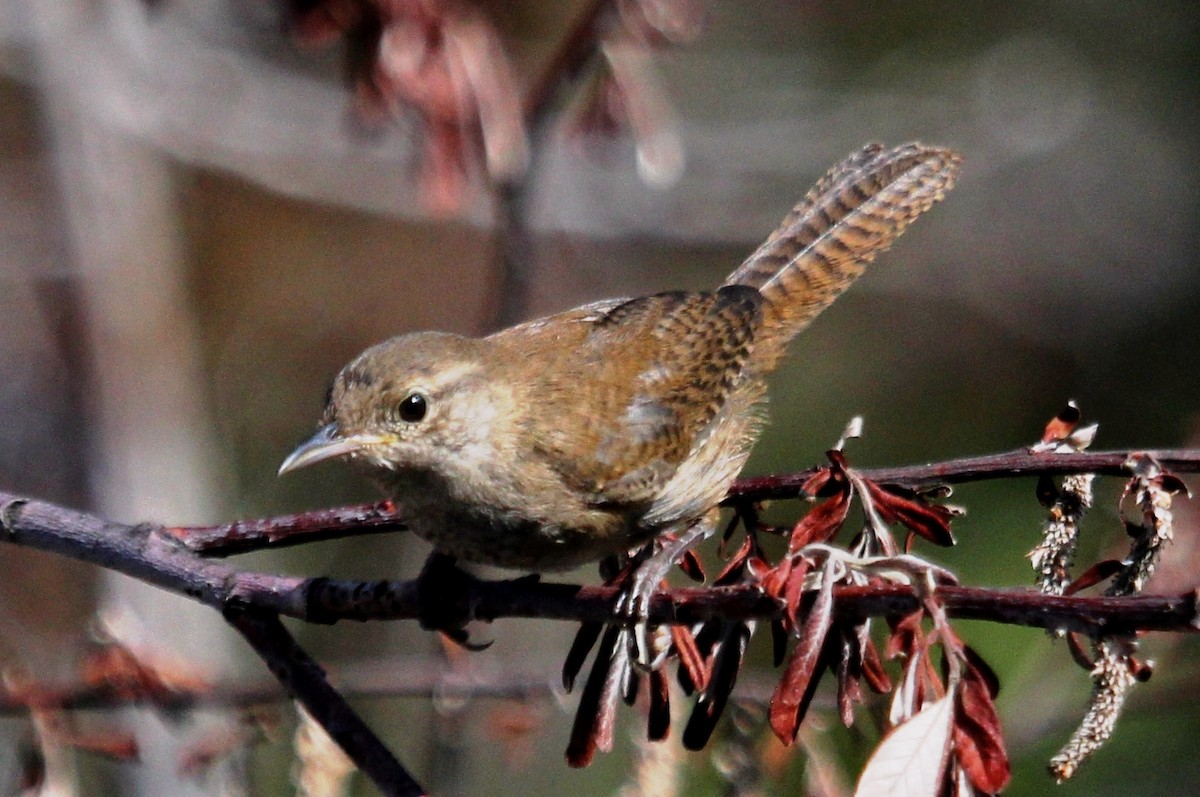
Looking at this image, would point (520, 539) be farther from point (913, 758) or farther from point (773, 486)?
point (913, 758)

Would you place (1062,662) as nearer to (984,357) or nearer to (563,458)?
(563,458)

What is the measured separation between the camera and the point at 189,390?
4.99 m

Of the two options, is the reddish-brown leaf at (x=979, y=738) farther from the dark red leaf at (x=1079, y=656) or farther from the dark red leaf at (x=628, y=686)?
the dark red leaf at (x=628, y=686)

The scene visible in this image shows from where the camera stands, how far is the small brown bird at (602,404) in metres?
2.76

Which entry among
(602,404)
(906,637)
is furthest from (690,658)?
(602,404)

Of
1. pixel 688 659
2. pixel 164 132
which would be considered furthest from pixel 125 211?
pixel 688 659

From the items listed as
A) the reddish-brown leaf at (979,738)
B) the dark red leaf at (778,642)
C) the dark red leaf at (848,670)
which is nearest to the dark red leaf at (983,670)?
the reddish-brown leaf at (979,738)

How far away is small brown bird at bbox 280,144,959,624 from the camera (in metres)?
2.76

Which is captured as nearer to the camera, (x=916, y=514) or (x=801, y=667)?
(x=801, y=667)

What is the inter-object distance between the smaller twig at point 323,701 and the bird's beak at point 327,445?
44 centimetres

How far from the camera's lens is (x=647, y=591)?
2.20 meters

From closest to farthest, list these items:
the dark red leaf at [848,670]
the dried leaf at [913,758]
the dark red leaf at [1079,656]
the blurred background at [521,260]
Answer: the dried leaf at [913,758], the dark red leaf at [1079,656], the dark red leaf at [848,670], the blurred background at [521,260]

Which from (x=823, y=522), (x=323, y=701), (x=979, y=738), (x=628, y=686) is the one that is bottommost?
(x=323, y=701)

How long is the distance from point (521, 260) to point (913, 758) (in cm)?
224
